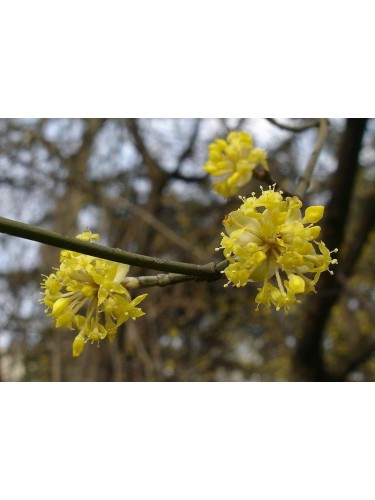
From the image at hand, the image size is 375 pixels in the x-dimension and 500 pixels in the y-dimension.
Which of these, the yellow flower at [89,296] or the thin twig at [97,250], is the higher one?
the thin twig at [97,250]

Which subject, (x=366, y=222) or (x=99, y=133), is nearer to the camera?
(x=366, y=222)

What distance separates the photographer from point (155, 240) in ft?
12.1

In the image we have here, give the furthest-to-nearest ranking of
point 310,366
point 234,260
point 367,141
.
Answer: point 367,141
point 310,366
point 234,260

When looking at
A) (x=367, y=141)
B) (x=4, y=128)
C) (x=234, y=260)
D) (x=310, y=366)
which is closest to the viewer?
(x=234, y=260)

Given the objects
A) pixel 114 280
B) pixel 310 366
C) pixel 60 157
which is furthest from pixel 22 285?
pixel 114 280

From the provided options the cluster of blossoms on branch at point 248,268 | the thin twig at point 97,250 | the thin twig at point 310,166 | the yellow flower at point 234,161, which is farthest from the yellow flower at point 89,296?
the yellow flower at point 234,161

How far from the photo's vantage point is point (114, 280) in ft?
3.35

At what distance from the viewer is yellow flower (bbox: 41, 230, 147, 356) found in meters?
1.02

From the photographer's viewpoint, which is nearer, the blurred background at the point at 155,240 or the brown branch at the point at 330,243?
the brown branch at the point at 330,243

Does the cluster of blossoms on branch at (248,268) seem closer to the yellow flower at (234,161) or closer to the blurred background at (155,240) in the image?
the yellow flower at (234,161)

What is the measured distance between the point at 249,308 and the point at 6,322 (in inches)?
61.3

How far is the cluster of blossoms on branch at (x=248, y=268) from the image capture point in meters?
0.96

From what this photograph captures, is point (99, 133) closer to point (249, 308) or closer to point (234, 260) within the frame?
point (249, 308)

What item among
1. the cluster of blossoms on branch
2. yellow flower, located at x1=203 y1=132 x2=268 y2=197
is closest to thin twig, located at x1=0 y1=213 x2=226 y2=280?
the cluster of blossoms on branch
